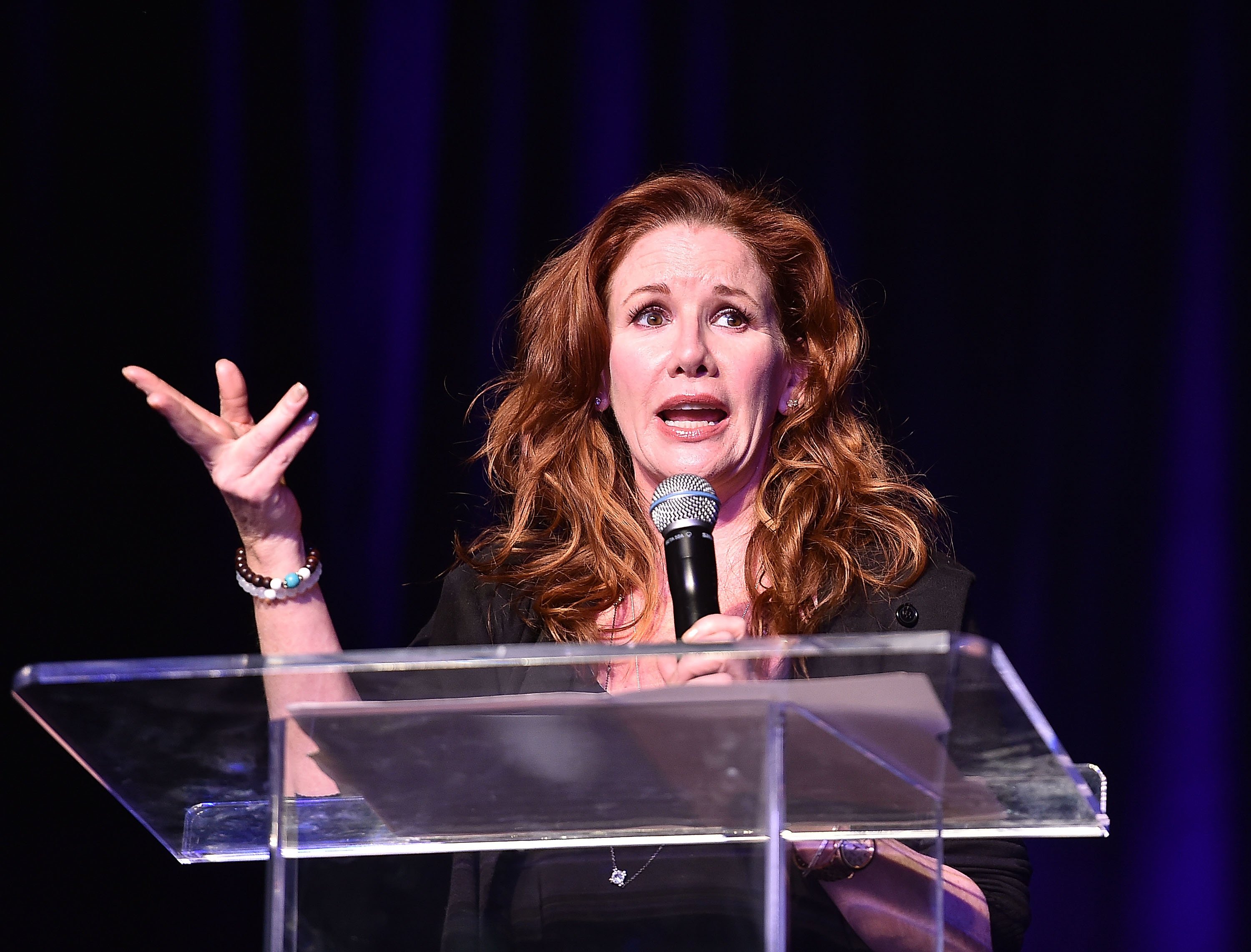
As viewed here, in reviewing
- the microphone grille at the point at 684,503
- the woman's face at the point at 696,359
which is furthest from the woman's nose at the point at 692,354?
the microphone grille at the point at 684,503

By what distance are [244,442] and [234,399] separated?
0.10 metres

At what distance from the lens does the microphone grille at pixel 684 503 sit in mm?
1361

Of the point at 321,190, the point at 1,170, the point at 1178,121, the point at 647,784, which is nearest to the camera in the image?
the point at 647,784

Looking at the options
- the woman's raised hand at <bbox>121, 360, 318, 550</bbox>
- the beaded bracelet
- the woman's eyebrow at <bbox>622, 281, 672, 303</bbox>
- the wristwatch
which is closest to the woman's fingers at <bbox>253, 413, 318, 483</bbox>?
the woman's raised hand at <bbox>121, 360, 318, 550</bbox>

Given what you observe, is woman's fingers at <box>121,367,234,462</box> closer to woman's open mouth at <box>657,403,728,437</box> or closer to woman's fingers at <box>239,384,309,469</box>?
woman's fingers at <box>239,384,309,469</box>

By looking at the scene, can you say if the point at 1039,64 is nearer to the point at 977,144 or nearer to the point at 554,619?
the point at 977,144

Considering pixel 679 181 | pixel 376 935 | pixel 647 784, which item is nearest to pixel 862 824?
pixel 647 784

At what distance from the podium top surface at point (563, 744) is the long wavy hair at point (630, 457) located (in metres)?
0.91

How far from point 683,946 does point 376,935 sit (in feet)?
0.78

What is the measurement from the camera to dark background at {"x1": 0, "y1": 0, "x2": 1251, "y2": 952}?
9.08ft

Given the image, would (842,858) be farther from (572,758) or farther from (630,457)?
(630,457)

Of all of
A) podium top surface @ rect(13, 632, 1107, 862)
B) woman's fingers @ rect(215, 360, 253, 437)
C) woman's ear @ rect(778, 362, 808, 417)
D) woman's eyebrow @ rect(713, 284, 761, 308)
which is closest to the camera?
podium top surface @ rect(13, 632, 1107, 862)

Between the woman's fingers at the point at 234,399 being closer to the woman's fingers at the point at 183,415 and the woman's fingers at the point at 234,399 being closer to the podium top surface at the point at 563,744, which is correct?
the woman's fingers at the point at 183,415

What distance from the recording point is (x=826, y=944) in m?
1.01
